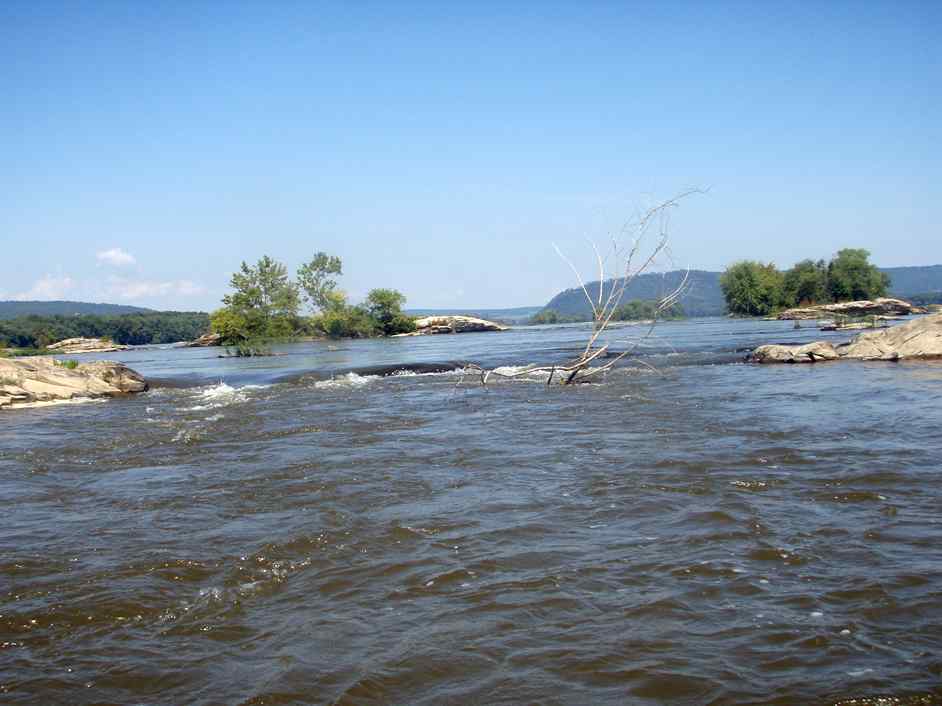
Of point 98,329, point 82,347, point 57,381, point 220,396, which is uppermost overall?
point 98,329

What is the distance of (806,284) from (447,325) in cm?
4956

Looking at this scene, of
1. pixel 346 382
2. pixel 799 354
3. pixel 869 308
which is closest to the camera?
pixel 799 354

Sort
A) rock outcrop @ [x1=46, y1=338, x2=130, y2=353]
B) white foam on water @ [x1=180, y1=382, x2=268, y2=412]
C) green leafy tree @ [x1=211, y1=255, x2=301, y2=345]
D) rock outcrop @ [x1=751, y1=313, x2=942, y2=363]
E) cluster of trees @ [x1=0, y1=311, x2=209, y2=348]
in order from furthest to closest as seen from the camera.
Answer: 1. cluster of trees @ [x1=0, y1=311, x2=209, y2=348]
2. rock outcrop @ [x1=46, y1=338, x2=130, y2=353]
3. green leafy tree @ [x1=211, y1=255, x2=301, y2=345]
4. rock outcrop @ [x1=751, y1=313, x2=942, y2=363]
5. white foam on water @ [x1=180, y1=382, x2=268, y2=412]

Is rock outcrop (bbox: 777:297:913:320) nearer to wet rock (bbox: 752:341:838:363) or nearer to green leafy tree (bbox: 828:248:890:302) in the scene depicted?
green leafy tree (bbox: 828:248:890:302)

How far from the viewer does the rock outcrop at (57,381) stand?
66.6ft

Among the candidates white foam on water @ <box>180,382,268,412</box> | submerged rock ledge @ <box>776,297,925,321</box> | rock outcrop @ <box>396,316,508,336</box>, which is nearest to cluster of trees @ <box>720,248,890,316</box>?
submerged rock ledge @ <box>776,297,925,321</box>

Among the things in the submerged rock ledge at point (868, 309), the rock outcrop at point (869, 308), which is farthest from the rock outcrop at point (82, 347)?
the rock outcrop at point (869, 308)

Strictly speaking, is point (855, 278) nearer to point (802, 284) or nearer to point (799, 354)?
point (802, 284)

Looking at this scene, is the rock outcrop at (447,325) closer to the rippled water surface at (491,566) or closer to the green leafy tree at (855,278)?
the green leafy tree at (855,278)

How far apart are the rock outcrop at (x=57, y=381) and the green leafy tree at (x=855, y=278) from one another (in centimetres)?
8394

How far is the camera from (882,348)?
21.2 metres

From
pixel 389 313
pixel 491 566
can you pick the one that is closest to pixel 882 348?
pixel 491 566

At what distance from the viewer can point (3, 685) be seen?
3713 mm

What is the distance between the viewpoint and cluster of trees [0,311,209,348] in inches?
3905
